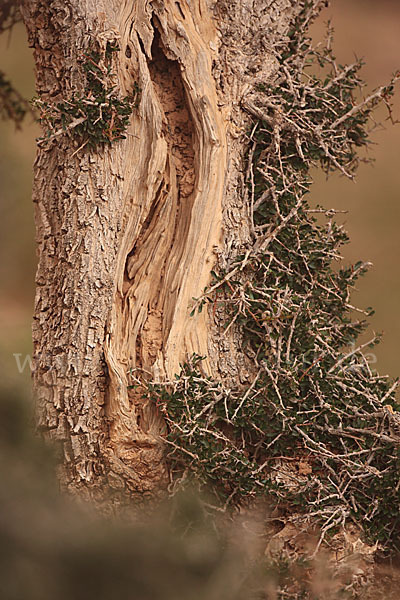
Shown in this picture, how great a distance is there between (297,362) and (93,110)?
143 centimetres

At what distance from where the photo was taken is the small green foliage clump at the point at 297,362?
8.80 ft

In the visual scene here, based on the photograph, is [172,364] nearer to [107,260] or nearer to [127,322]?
[127,322]

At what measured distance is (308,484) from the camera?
269 centimetres

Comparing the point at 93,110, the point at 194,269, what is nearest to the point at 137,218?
the point at 194,269

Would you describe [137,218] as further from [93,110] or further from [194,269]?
[93,110]

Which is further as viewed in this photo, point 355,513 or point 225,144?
point 225,144

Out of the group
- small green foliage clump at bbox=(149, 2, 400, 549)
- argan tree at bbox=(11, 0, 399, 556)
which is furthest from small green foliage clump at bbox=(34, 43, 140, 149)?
small green foliage clump at bbox=(149, 2, 400, 549)

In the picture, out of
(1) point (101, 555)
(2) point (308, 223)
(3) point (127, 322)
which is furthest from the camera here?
(2) point (308, 223)

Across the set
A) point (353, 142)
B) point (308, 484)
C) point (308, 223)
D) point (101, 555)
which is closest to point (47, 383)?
point (308, 484)

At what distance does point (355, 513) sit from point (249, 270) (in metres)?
1.17

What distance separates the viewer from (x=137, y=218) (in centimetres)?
279

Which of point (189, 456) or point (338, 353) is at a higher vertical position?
point (338, 353)

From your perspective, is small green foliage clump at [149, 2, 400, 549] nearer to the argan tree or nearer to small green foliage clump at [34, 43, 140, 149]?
the argan tree

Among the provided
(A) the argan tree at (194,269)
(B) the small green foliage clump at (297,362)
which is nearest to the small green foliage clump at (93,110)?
(A) the argan tree at (194,269)
